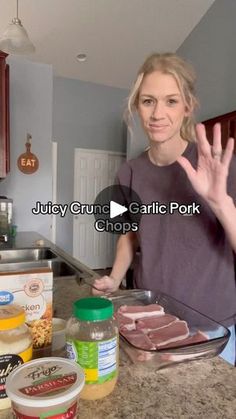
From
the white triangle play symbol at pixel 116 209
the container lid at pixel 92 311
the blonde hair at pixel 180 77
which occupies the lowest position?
the container lid at pixel 92 311

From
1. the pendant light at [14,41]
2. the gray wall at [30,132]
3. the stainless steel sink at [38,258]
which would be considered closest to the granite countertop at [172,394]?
the stainless steel sink at [38,258]

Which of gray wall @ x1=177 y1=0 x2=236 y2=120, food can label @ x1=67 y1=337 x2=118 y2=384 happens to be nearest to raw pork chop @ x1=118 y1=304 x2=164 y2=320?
food can label @ x1=67 y1=337 x2=118 y2=384

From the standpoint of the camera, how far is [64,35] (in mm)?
3314

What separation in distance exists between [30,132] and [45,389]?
7.46 ft

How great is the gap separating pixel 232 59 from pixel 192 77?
2745 millimetres

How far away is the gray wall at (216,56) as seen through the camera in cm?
320

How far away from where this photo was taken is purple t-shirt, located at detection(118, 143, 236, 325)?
83 cm

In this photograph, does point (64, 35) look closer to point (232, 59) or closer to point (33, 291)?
point (232, 59)

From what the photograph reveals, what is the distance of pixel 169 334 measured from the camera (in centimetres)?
63

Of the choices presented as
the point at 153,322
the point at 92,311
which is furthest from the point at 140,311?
the point at 92,311

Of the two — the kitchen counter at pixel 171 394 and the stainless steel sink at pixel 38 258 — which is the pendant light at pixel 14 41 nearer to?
the stainless steel sink at pixel 38 258

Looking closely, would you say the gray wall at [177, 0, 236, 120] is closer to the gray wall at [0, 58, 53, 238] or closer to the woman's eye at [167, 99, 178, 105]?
the gray wall at [0, 58, 53, 238]

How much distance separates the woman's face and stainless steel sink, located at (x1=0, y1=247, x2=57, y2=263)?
1093mm

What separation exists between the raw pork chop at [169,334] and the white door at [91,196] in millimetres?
3885
